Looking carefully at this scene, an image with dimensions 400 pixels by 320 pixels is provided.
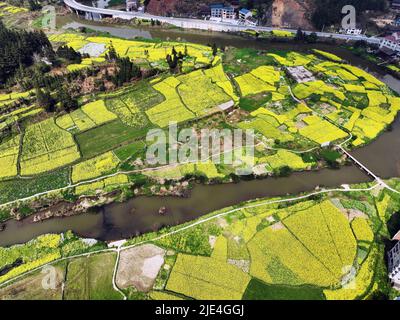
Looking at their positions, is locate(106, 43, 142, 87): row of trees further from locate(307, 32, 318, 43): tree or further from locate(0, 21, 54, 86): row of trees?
locate(307, 32, 318, 43): tree

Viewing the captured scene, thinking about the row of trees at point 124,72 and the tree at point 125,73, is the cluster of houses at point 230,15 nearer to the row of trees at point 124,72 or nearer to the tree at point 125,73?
the row of trees at point 124,72

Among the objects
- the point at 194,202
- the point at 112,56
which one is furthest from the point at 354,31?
the point at 194,202

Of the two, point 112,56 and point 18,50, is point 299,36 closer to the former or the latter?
point 112,56

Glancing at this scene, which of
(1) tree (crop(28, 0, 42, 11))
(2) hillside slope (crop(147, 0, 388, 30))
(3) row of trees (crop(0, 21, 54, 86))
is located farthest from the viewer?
(1) tree (crop(28, 0, 42, 11))

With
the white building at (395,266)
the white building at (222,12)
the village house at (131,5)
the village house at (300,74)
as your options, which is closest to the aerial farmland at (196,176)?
the village house at (300,74)

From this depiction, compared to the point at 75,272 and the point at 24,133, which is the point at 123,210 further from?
the point at 24,133

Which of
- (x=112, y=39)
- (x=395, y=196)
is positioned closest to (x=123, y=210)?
(x=395, y=196)

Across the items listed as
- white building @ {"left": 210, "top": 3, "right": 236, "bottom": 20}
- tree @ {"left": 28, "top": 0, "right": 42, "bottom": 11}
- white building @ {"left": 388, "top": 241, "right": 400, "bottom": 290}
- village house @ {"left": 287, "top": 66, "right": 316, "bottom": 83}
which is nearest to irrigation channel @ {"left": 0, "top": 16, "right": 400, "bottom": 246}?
white building @ {"left": 388, "top": 241, "right": 400, "bottom": 290}

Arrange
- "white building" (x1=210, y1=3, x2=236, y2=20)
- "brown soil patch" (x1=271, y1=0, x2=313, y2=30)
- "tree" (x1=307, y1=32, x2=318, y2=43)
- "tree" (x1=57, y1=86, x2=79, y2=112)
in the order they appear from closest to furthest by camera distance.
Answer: "tree" (x1=57, y1=86, x2=79, y2=112), "tree" (x1=307, y1=32, x2=318, y2=43), "brown soil patch" (x1=271, y1=0, x2=313, y2=30), "white building" (x1=210, y1=3, x2=236, y2=20)
